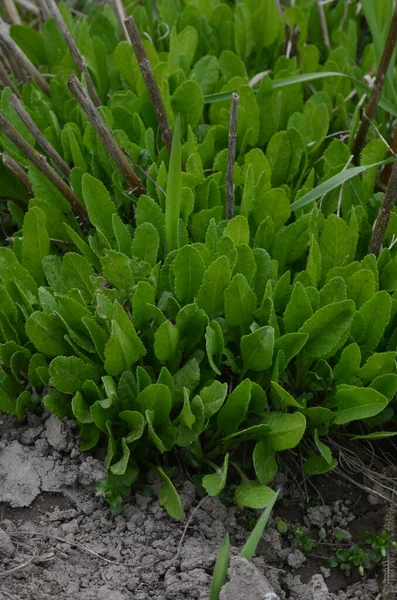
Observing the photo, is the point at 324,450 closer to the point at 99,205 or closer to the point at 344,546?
the point at 344,546

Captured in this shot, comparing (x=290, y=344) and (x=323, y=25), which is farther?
(x=323, y=25)

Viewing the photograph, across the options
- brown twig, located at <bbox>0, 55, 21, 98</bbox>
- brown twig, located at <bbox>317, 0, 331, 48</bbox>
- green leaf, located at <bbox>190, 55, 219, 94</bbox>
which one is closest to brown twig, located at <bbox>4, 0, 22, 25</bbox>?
brown twig, located at <bbox>0, 55, 21, 98</bbox>

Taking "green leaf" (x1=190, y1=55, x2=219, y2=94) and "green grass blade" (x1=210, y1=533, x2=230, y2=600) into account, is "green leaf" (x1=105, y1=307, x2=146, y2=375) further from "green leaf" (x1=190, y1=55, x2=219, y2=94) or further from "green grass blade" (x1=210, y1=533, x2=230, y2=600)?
"green leaf" (x1=190, y1=55, x2=219, y2=94)

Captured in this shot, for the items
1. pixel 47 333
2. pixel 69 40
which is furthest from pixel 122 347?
pixel 69 40

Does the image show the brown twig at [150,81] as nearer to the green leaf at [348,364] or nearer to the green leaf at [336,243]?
the green leaf at [336,243]

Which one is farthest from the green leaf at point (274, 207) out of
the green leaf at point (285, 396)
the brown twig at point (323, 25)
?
the brown twig at point (323, 25)

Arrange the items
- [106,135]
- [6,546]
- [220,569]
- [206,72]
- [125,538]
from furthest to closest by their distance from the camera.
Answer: [206,72], [106,135], [125,538], [6,546], [220,569]

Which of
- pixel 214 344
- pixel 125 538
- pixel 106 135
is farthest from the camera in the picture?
pixel 106 135

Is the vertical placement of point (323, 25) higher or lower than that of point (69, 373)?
higher

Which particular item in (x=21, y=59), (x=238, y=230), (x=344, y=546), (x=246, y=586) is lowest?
(x=344, y=546)
